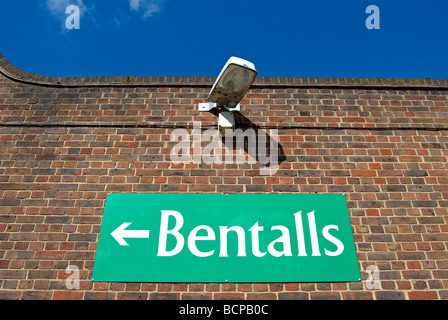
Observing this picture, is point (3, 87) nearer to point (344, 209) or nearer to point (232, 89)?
point (232, 89)

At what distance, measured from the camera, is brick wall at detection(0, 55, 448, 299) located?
3.40 m

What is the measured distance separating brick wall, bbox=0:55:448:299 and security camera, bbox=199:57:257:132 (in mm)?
176

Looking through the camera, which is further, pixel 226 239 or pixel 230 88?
pixel 230 88

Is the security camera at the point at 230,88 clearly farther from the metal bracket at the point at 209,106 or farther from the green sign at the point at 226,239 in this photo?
the green sign at the point at 226,239

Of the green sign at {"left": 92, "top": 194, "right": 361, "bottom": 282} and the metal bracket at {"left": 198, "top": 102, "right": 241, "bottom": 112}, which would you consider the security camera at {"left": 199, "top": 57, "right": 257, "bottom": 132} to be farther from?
the green sign at {"left": 92, "top": 194, "right": 361, "bottom": 282}

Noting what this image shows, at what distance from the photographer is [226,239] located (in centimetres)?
355

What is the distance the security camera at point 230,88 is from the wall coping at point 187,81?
453 millimetres

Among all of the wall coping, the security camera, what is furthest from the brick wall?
the security camera

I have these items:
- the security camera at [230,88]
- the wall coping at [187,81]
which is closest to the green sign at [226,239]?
the security camera at [230,88]

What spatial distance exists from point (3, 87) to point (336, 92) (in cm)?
408

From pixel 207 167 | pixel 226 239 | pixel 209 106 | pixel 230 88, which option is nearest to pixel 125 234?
pixel 226 239

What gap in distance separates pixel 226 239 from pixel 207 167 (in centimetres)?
83

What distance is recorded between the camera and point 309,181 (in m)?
3.94

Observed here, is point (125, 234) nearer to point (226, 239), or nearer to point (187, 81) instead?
point (226, 239)
